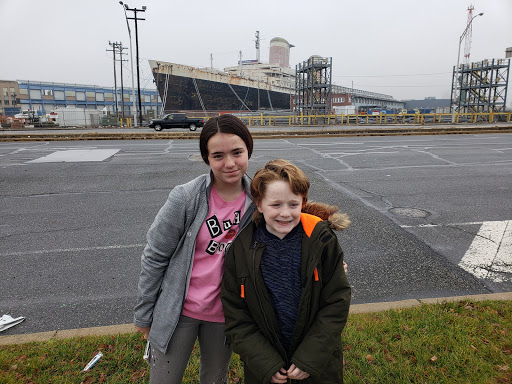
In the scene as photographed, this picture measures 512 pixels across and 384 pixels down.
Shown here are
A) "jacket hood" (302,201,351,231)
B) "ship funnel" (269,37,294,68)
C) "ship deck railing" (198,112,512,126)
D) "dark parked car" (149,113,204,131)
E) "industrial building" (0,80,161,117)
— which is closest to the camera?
"jacket hood" (302,201,351,231)

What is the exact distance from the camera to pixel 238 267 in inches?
65.6

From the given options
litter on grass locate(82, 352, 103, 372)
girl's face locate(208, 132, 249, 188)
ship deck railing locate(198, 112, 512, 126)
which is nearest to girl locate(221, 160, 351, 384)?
girl's face locate(208, 132, 249, 188)

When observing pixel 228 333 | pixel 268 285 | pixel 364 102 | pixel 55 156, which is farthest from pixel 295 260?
pixel 364 102

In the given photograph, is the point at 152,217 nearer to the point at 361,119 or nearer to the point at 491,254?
the point at 491,254

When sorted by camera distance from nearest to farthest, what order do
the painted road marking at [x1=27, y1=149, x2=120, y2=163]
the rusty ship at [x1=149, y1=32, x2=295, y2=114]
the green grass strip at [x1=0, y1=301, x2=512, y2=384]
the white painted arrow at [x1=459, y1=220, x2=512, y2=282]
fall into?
the green grass strip at [x1=0, y1=301, x2=512, y2=384]
the white painted arrow at [x1=459, y1=220, x2=512, y2=282]
the painted road marking at [x1=27, y1=149, x2=120, y2=163]
the rusty ship at [x1=149, y1=32, x2=295, y2=114]

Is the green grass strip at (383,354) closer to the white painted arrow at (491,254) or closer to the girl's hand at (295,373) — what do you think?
the girl's hand at (295,373)

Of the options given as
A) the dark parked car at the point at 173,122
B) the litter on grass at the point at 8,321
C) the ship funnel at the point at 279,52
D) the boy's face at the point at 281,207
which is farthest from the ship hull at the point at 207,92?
the boy's face at the point at 281,207

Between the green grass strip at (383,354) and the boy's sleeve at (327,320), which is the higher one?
the boy's sleeve at (327,320)

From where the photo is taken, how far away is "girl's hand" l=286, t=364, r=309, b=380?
5.33ft

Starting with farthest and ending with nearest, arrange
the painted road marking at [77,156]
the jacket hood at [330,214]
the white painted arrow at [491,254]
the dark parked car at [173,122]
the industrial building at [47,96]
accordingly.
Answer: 1. the industrial building at [47,96]
2. the dark parked car at [173,122]
3. the painted road marking at [77,156]
4. the white painted arrow at [491,254]
5. the jacket hood at [330,214]

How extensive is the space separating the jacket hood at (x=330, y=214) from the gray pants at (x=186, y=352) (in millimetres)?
774

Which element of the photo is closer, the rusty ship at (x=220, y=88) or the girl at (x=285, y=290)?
the girl at (x=285, y=290)

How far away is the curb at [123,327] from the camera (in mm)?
2908

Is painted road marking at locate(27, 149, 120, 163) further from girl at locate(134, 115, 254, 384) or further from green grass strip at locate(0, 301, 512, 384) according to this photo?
girl at locate(134, 115, 254, 384)
